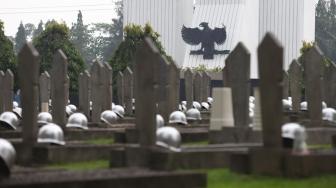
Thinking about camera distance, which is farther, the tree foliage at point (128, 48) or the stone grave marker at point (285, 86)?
the tree foliage at point (128, 48)

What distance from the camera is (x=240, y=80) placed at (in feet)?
67.4

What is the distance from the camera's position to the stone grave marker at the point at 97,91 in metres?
31.2

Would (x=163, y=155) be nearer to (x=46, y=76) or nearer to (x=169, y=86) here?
(x=169, y=86)

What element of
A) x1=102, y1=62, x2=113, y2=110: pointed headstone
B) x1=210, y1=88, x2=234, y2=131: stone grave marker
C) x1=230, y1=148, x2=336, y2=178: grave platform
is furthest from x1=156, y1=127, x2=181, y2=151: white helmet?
x1=102, y1=62, x2=113, y2=110: pointed headstone

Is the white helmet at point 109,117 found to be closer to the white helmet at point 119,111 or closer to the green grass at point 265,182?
the white helmet at point 119,111

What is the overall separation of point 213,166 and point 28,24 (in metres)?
144

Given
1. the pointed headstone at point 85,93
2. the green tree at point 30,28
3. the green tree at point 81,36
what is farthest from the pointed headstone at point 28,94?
the green tree at point 30,28

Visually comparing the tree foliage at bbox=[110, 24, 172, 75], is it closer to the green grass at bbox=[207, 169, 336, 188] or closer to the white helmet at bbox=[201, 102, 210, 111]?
the white helmet at bbox=[201, 102, 210, 111]

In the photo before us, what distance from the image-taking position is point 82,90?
120ft

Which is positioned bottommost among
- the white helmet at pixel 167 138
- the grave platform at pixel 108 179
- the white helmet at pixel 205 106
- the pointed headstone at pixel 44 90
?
the grave platform at pixel 108 179

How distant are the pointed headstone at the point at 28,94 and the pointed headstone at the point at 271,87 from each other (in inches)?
195

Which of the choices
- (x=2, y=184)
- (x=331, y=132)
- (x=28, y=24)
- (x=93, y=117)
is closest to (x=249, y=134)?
(x=331, y=132)

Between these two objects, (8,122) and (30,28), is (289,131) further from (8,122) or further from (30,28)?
(30,28)

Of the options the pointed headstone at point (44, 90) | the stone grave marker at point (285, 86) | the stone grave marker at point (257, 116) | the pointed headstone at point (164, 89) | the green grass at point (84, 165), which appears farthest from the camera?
the stone grave marker at point (285, 86)
